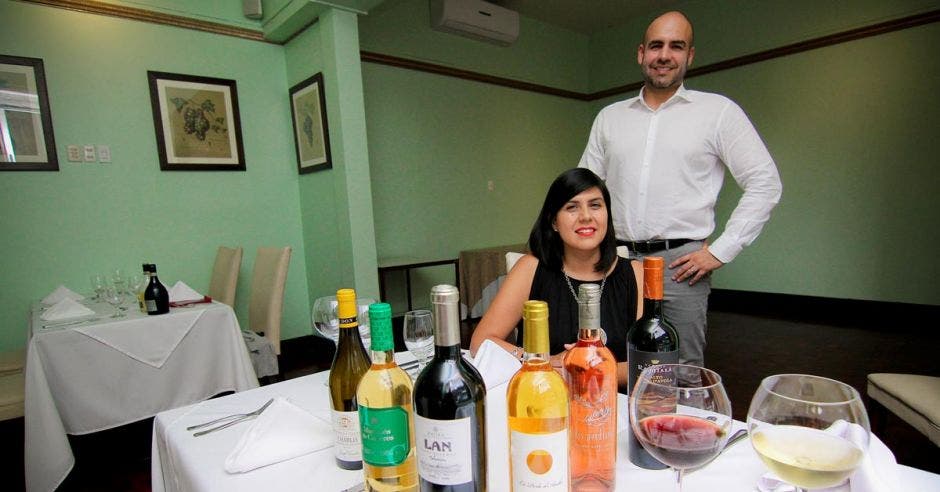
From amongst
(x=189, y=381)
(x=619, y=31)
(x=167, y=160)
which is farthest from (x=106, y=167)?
(x=619, y=31)

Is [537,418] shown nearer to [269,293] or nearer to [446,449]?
[446,449]

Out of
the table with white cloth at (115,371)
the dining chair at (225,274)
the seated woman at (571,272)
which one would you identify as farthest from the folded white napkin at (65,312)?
the seated woman at (571,272)

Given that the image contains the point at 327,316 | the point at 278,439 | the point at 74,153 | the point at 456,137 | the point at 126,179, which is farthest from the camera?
the point at 456,137

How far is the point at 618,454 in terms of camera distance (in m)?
0.70

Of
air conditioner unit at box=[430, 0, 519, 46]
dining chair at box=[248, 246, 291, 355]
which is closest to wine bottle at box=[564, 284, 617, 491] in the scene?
dining chair at box=[248, 246, 291, 355]

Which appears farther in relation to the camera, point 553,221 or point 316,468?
point 553,221

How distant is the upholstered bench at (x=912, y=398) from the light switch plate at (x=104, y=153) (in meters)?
4.28

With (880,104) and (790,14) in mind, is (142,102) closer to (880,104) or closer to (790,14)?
(790,14)

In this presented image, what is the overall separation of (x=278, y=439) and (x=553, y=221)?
922mm

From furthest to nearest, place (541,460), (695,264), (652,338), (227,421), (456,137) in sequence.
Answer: (456,137) < (695,264) < (227,421) < (652,338) < (541,460)

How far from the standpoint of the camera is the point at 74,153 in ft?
9.61

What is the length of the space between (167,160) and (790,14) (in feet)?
18.1

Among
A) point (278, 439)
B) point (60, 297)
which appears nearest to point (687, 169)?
point (278, 439)

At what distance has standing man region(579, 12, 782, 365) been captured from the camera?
155cm
